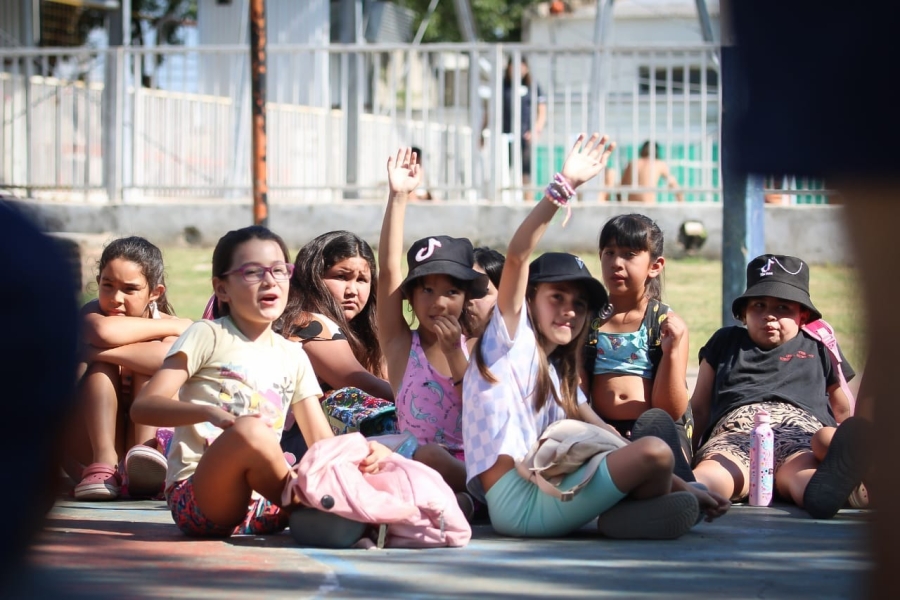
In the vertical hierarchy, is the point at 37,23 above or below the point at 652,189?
above

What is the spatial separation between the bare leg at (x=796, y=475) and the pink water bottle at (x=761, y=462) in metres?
0.06

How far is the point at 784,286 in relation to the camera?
505 cm

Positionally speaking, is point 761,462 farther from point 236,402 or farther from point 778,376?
point 236,402

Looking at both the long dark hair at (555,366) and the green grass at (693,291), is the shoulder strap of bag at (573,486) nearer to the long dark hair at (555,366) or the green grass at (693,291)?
the long dark hair at (555,366)

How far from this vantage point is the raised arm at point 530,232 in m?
3.87

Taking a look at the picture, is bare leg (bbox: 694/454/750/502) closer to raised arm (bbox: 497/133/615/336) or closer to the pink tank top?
the pink tank top

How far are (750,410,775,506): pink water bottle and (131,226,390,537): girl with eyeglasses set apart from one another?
5.09 feet

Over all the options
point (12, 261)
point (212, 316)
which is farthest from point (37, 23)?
point (12, 261)

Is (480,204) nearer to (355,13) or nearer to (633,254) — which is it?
(355,13)

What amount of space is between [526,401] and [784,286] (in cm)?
156

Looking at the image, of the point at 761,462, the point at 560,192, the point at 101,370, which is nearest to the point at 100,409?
the point at 101,370

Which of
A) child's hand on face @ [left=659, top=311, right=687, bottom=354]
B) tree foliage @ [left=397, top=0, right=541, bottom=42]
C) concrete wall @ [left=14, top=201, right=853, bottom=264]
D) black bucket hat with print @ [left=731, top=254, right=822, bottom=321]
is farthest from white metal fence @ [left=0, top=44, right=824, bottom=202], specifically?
tree foliage @ [left=397, top=0, right=541, bottom=42]

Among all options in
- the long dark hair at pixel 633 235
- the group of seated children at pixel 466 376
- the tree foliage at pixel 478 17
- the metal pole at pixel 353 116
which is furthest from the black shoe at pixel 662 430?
the tree foliage at pixel 478 17

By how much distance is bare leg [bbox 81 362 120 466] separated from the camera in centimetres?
488
